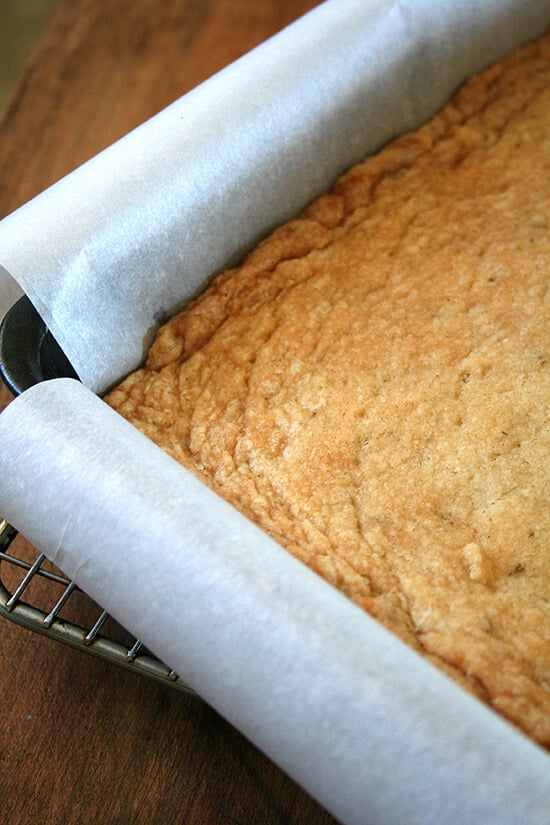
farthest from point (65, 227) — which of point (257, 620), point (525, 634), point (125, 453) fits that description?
point (525, 634)

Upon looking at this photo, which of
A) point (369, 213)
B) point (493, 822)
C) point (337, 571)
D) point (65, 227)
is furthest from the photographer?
point (369, 213)

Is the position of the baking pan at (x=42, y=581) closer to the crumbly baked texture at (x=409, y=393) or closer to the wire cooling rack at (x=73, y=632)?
the wire cooling rack at (x=73, y=632)

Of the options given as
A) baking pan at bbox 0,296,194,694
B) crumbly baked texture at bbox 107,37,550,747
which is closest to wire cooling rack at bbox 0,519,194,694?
baking pan at bbox 0,296,194,694

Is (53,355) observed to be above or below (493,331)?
above

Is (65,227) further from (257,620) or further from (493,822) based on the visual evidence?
(493,822)

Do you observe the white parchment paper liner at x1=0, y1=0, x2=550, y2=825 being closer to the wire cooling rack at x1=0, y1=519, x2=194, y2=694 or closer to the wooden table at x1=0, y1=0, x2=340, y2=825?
the wire cooling rack at x1=0, y1=519, x2=194, y2=694

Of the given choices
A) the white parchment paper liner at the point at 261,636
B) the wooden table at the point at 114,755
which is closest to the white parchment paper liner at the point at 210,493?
the white parchment paper liner at the point at 261,636
